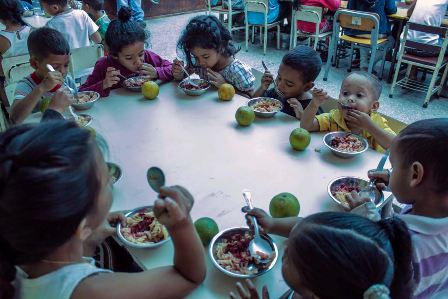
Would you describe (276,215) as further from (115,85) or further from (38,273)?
(115,85)

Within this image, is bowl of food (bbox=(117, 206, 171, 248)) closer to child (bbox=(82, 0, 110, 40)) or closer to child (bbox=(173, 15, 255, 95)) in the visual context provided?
child (bbox=(173, 15, 255, 95))

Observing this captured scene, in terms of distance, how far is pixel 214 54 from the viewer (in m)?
Answer: 1.94

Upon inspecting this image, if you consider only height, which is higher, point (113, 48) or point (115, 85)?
point (113, 48)

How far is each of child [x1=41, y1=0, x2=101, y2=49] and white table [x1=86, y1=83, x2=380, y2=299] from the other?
4.38ft

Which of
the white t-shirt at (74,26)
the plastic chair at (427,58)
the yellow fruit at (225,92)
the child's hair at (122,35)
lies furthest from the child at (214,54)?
the plastic chair at (427,58)

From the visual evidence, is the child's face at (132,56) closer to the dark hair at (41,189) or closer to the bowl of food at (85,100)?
the bowl of food at (85,100)

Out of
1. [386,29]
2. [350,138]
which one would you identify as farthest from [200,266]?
[386,29]

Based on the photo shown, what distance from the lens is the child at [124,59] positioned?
1.89 meters

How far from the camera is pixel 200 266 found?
2.55 feet

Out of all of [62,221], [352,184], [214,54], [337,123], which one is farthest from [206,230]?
[214,54]

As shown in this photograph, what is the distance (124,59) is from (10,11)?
3.84 feet

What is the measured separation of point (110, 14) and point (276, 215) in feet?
18.0

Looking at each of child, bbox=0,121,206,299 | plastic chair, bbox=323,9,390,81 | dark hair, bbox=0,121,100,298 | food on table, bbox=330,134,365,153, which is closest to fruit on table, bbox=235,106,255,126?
food on table, bbox=330,134,365,153

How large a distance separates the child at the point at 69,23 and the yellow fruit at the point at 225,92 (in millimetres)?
1552
